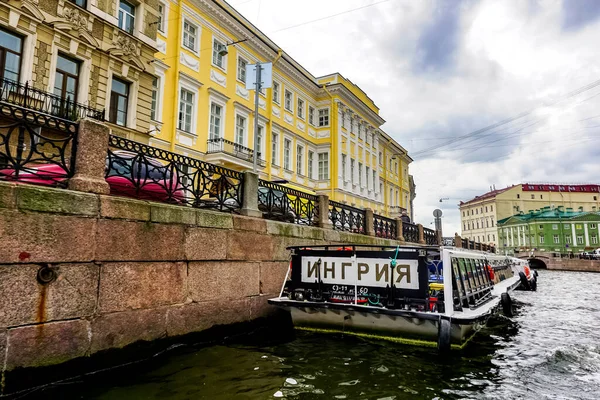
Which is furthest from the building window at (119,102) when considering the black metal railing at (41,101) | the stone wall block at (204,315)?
the stone wall block at (204,315)

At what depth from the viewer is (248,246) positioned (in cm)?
767

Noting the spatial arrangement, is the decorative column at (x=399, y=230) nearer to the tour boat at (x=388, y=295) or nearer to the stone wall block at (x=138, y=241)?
the tour boat at (x=388, y=295)

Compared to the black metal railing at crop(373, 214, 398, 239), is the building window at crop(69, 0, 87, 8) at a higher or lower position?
higher

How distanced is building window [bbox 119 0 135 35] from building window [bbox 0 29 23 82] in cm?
404

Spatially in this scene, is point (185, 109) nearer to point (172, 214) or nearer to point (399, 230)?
point (399, 230)

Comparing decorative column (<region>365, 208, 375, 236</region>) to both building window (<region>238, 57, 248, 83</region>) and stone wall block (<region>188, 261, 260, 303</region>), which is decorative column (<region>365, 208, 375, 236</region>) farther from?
building window (<region>238, 57, 248, 83</region>)

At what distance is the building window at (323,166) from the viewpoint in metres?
31.3

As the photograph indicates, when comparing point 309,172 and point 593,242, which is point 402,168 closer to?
point 309,172

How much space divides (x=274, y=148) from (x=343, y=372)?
22.3 metres

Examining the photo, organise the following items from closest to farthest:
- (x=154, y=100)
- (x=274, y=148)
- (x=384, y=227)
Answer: (x=384, y=227)
(x=154, y=100)
(x=274, y=148)

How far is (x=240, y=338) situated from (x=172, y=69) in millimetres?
15188

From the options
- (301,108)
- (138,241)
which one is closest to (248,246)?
(138,241)

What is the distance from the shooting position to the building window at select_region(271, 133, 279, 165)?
86.1 feet

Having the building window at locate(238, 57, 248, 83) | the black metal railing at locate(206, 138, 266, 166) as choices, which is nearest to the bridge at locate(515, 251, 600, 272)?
the black metal railing at locate(206, 138, 266, 166)
